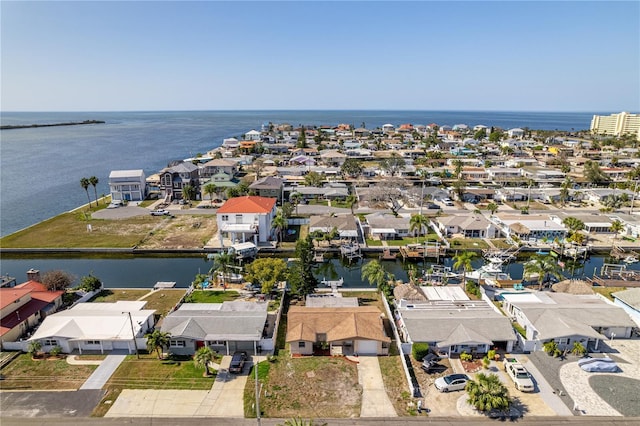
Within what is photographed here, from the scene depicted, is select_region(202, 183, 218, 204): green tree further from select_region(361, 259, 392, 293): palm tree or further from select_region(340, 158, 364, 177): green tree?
select_region(361, 259, 392, 293): palm tree

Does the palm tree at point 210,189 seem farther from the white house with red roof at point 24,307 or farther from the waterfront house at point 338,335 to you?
the waterfront house at point 338,335

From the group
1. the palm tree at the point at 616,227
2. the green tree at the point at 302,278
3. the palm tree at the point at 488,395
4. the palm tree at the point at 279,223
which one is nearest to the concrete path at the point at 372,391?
the palm tree at the point at 488,395

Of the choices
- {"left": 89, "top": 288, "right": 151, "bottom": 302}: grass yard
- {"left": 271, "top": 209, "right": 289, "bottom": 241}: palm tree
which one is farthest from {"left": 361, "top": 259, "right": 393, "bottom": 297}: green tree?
{"left": 89, "top": 288, "right": 151, "bottom": 302}: grass yard

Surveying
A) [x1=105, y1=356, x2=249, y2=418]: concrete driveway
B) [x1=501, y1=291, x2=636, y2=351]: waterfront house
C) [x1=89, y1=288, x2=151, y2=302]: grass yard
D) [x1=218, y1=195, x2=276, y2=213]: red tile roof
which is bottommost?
[x1=89, y1=288, x2=151, y2=302]: grass yard

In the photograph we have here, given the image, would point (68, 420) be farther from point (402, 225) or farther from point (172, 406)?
point (402, 225)

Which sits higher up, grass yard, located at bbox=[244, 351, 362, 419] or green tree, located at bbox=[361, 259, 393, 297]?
green tree, located at bbox=[361, 259, 393, 297]
